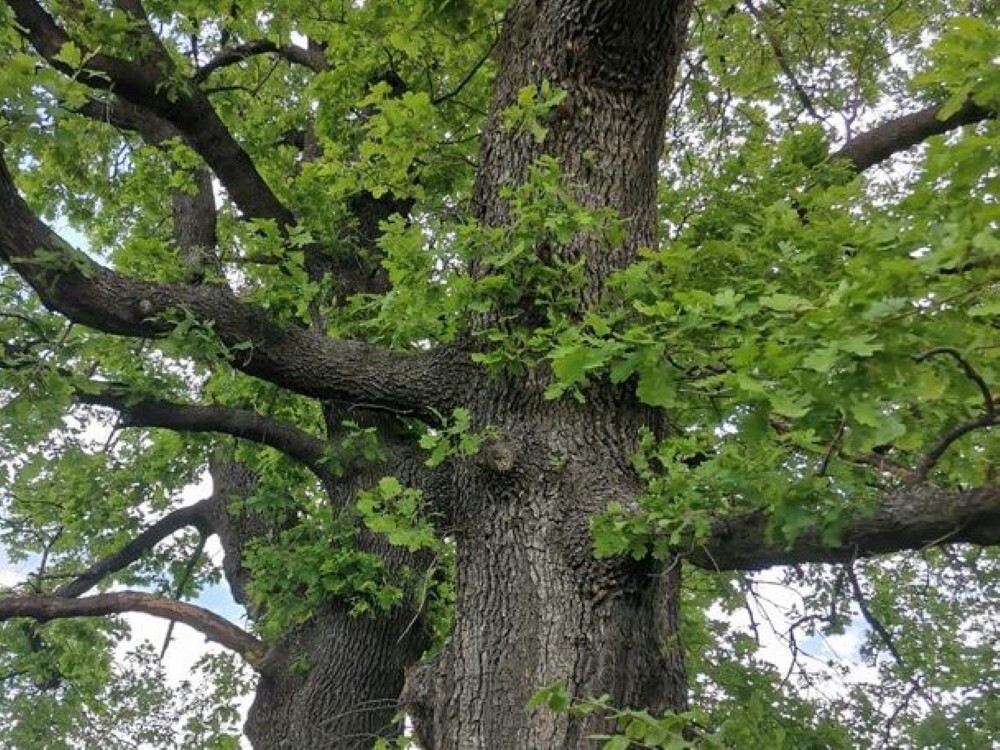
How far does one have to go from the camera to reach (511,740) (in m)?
2.85

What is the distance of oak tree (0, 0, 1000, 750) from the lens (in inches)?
91.4

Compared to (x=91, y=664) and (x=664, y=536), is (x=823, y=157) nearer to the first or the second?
(x=664, y=536)

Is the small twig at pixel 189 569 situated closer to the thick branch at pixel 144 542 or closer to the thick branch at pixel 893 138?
the thick branch at pixel 144 542

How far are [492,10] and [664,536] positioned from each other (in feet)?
9.47

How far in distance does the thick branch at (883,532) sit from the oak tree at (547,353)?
2cm

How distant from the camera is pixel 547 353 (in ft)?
10.3

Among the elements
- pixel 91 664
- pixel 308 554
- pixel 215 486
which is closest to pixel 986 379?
pixel 308 554

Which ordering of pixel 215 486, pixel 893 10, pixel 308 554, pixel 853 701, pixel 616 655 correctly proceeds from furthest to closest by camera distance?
pixel 215 486, pixel 853 701, pixel 893 10, pixel 308 554, pixel 616 655

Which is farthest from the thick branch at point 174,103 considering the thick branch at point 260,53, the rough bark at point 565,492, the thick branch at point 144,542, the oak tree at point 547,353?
the thick branch at point 144,542

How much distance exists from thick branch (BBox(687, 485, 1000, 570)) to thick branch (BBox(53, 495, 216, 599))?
5505mm

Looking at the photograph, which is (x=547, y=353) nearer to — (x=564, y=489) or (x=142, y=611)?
(x=564, y=489)

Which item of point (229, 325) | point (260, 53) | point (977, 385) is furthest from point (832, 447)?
point (260, 53)

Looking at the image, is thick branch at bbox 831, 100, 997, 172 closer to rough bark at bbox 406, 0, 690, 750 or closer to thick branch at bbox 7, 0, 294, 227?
rough bark at bbox 406, 0, 690, 750

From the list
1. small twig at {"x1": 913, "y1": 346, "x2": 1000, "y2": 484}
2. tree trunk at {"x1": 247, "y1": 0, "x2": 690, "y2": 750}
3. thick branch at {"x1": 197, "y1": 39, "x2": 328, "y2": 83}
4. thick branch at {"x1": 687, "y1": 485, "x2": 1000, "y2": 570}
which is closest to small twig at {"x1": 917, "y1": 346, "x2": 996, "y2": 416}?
small twig at {"x1": 913, "y1": 346, "x2": 1000, "y2": 484}
